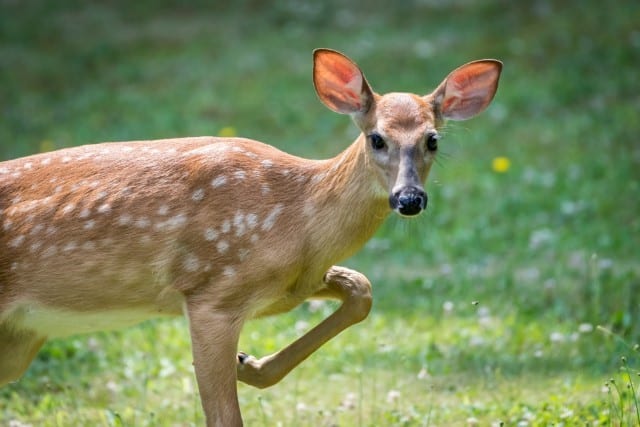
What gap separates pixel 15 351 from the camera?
5.42m

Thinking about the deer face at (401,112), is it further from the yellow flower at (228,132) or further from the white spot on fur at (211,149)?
the yellow flower at (228,132)

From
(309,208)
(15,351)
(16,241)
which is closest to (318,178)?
(309,208)

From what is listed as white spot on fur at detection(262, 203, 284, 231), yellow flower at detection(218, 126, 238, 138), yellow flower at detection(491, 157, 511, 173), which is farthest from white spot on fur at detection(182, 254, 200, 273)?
yellow flower at detection(218, 126, 238, 138)

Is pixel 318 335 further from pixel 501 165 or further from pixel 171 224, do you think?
pixel 501 165

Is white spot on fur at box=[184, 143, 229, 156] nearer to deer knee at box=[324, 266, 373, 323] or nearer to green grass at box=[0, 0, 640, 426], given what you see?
deer knee at box=[324, 266, 373, 323]

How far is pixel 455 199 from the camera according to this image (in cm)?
992

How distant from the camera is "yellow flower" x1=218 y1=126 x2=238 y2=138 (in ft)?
36.3

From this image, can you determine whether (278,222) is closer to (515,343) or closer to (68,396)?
(68,396)

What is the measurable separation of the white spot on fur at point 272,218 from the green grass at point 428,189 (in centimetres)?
106

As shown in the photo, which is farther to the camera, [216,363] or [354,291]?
[354,291]

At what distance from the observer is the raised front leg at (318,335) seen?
5281mm

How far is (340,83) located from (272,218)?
28.0 inches

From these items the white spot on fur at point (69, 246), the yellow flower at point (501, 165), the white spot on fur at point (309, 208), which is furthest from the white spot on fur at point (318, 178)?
the yellow flower at point (501, 165)

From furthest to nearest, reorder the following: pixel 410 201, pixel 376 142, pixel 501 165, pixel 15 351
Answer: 1. pixel 501 165
2. pixel 15 351
3. pixel 376 142
4. pixel 410 201
